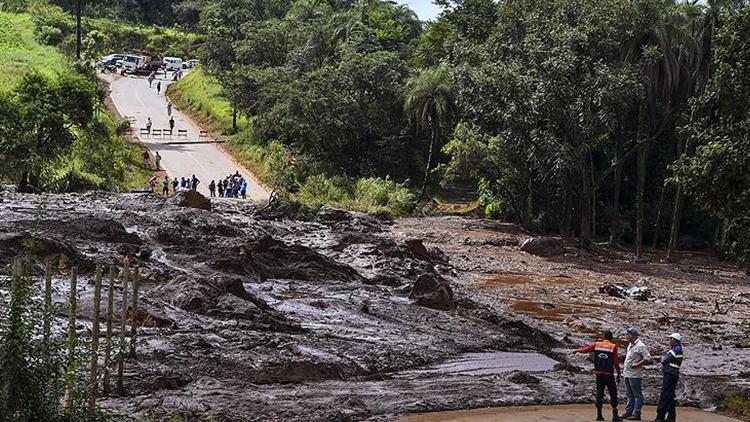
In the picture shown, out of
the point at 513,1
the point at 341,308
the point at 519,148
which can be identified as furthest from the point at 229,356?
the point at 513,1

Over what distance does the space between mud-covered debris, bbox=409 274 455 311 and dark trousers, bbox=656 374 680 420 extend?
11143 millimetres

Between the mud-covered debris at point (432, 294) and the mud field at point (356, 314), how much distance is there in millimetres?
51

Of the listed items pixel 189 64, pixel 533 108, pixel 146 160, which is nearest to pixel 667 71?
pixel 533 108

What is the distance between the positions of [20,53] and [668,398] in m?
67.5

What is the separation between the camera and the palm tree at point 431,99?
186 ft

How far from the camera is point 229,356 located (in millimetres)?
19844

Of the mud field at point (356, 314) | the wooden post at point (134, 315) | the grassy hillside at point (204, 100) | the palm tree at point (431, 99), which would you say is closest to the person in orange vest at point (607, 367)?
the mud field at point (356, 314)

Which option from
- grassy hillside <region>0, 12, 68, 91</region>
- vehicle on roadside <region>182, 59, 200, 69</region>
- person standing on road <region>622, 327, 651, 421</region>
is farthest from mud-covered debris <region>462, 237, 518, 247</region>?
vehicle on roadside <region>182, 59, 200, 69</region>

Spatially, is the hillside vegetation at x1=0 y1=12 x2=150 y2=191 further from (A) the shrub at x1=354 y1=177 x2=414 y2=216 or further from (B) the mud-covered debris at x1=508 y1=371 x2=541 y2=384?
(B) the mud-covered debris at x1=508 y1=371 x2=541 y2=384

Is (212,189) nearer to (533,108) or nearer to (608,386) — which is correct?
(533,108)

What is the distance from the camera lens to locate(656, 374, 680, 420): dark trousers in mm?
17062

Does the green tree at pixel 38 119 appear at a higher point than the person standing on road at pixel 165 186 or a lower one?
higher

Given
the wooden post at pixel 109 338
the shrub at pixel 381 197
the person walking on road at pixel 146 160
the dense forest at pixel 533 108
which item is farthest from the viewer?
the person walking on road at pixel 146 160

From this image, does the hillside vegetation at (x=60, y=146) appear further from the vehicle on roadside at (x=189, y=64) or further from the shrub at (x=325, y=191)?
the vehicle on roadside at (x=189, y=64)
